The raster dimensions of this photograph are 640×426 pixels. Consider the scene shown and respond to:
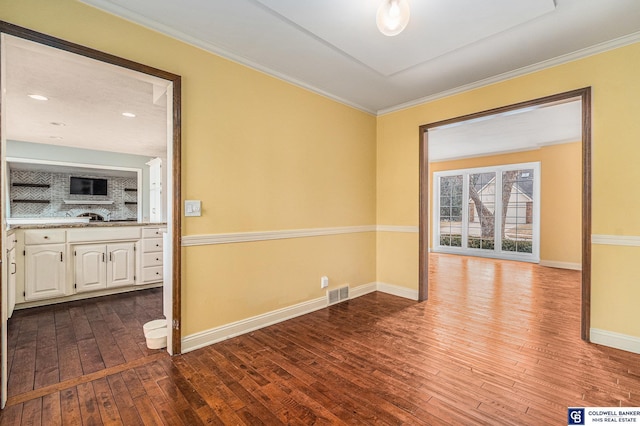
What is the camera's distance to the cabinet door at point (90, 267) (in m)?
3.72

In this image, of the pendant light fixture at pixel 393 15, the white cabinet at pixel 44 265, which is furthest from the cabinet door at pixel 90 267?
the pendant light fixture at pixel 393 15

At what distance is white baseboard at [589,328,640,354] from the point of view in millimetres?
2395

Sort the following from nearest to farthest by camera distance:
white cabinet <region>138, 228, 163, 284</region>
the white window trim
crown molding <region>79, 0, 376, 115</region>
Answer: crown molding <region>79, 0, 376, 115</region> < white cabinet <region>138, 228, 163, 284</region> < the white window trim

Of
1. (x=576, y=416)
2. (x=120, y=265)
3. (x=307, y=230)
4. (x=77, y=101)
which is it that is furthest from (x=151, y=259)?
(x=576, y=416)

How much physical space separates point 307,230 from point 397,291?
1.66 metres

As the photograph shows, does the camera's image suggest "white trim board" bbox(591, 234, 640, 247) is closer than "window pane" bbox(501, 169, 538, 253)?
Yes

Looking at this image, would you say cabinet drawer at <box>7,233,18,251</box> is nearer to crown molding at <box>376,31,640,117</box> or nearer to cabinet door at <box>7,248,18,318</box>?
cabinet door at <box>7,248,18,318</box>

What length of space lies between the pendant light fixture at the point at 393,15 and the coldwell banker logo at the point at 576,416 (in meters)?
2.43

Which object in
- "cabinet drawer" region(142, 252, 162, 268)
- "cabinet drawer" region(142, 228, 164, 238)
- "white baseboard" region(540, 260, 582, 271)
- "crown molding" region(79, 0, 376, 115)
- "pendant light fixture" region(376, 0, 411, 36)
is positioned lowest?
"white baseboard" region(540, 260, 582, 271)

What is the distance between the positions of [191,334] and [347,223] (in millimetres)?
2230

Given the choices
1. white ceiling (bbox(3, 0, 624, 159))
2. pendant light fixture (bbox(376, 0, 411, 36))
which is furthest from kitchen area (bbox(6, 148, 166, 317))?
pendant light fixture (bbox(376, 0, 411, 36))

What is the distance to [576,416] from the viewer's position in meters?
1.63

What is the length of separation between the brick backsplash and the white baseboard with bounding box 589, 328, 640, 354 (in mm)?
7598

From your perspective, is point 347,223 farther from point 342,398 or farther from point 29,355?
point 29,355
